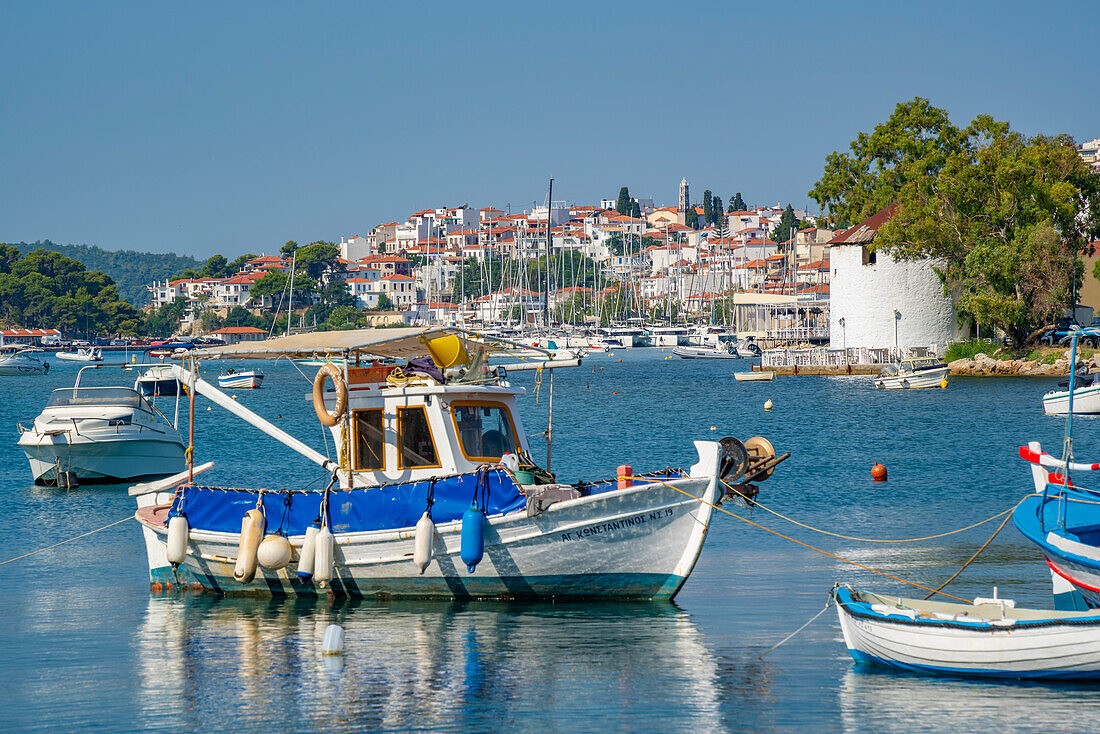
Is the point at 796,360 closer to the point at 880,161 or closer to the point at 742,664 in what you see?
the point at 880,161

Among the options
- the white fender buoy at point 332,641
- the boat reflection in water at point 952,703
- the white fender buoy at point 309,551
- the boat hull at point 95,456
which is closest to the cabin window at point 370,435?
the white fender buoy at point 309,551

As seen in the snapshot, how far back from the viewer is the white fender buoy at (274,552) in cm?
1558

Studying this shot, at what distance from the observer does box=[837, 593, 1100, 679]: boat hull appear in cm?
1159

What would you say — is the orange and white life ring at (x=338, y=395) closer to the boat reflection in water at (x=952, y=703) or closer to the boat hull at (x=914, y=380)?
the boat reflection in water at (x=952, y=703)

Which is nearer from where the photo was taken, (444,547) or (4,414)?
(444,547)

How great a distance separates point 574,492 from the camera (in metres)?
15.1

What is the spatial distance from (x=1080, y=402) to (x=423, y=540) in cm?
3808

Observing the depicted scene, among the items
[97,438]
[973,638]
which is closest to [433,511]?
[973,638]

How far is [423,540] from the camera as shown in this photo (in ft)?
48.2

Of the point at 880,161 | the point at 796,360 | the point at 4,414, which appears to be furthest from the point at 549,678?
the point at 880,161

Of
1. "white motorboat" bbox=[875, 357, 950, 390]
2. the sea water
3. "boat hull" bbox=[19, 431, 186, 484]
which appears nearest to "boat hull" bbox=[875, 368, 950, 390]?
"white motorboat" bbox=[875, 357, 950, 390]

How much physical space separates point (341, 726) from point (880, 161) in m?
87.3

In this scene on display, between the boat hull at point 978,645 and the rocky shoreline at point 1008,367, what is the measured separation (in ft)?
187

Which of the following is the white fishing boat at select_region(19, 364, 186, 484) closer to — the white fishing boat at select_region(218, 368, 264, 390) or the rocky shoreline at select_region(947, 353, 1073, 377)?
the rocky shoreline at select_region(947, 353, 1073, 377)
